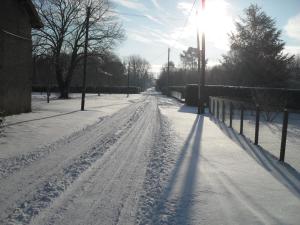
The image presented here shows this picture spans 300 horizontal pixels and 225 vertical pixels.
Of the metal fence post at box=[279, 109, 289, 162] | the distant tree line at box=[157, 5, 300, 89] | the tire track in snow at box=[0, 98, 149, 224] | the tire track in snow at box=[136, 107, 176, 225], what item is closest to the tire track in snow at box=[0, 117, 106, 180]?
the tire track in snow at box=[0, 98, 149, 224]

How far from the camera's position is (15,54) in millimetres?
18406

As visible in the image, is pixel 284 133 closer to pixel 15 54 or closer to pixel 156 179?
pixel 156 179

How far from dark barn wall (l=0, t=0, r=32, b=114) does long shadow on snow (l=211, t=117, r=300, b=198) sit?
11.4m

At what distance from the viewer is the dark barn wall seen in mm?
17031

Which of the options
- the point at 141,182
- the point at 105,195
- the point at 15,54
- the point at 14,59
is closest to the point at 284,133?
the point at 141,182

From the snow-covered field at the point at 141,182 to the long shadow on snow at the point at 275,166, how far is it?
2 centimetres

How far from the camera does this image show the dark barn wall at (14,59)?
671 inches

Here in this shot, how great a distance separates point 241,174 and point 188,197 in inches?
81.4

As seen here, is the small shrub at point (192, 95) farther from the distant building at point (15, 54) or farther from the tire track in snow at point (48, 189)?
the tire track in snow at point (48, 189)

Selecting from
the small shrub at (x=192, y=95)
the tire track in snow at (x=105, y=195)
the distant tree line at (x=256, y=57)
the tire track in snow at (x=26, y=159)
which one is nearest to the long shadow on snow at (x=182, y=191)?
the tire track in snow at (x=105, y=195)

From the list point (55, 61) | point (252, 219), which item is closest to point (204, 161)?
point (252, 219)

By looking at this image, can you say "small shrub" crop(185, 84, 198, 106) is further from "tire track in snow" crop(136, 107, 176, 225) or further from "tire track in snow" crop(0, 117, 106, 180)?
"tire track in snow" crop(0, 117, 106, 180)

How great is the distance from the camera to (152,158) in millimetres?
8555

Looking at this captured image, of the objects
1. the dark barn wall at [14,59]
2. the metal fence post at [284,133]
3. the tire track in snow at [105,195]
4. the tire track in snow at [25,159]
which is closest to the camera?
the tire track in snow at [105,195]
